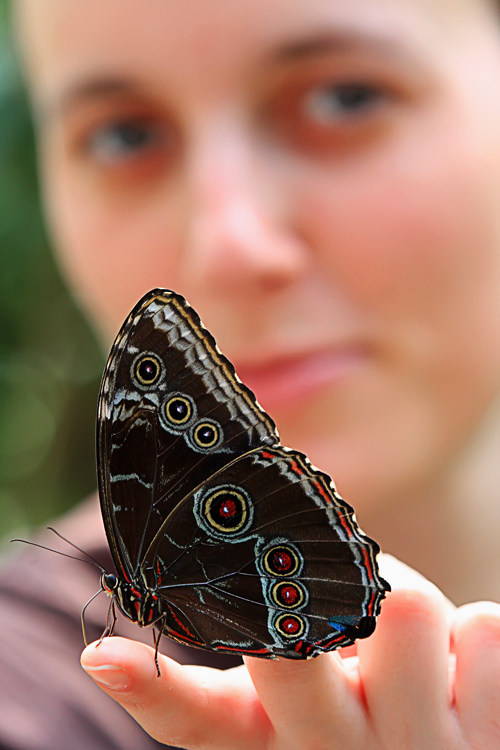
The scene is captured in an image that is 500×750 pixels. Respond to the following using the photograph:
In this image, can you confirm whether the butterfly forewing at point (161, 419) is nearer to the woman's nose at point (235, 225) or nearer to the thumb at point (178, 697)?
the thumb at point (178, 697)

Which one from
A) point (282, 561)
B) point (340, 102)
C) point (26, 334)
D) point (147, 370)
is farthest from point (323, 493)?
point (26, 334)

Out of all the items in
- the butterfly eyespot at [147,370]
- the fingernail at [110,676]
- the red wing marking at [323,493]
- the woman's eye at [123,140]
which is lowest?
the fingernail at [110,676]

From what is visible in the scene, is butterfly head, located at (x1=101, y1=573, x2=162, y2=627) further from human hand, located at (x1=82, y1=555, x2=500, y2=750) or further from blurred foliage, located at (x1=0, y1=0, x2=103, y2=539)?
blurred foliage, located at (x1=0, y1=0, x2=103, y2=539)

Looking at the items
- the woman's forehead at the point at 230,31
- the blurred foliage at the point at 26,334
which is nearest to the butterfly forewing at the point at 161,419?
the woman's forehead at the point at 230,31

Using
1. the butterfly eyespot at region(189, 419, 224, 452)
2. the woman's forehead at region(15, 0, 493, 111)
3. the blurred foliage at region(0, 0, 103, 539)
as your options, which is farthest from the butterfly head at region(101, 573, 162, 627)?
the blurred foliage at region(0, 0, 103, 539)

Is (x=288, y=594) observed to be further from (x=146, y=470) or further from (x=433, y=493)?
(x=433, y=493)
